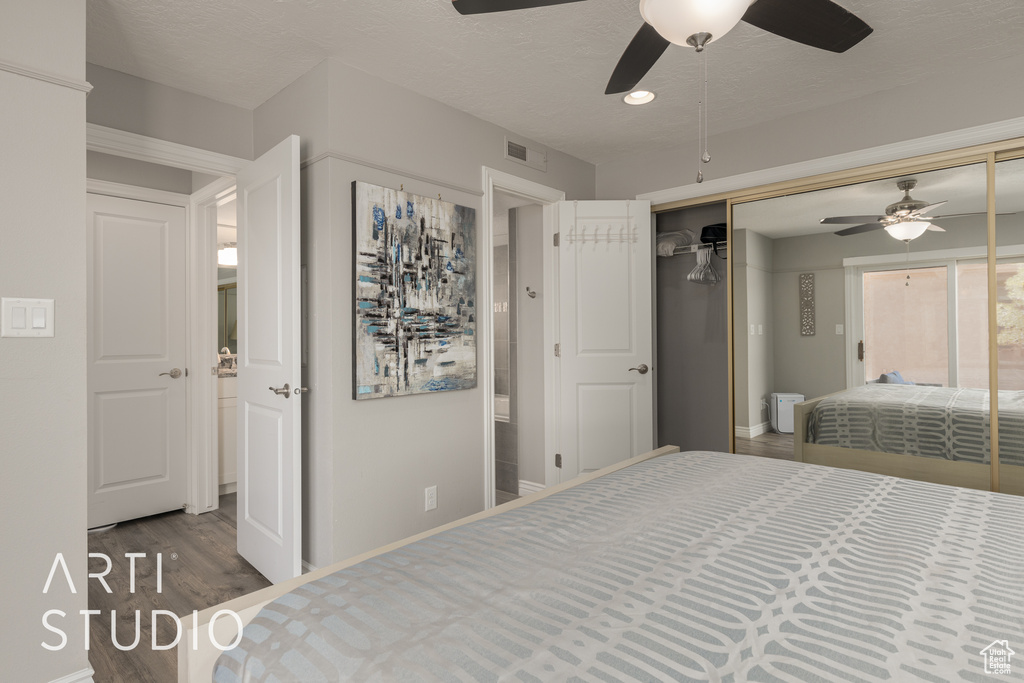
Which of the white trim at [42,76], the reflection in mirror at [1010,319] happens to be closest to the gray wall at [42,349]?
the white trim at [42,76]

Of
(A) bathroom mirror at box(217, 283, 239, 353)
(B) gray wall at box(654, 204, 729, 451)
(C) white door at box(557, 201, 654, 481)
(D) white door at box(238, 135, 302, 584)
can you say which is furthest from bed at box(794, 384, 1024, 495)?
(A) bathroom mirror at box(217, 283, 239, 353)

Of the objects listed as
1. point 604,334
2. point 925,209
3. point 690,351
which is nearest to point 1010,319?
point 925,209

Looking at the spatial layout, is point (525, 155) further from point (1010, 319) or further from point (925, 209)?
point (1010, 319)

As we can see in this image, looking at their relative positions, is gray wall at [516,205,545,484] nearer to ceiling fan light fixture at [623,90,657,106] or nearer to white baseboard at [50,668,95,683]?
ceiling fan light fixture at [623,90,657,106]

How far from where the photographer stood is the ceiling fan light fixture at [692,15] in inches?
52.3

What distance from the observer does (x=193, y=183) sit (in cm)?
367

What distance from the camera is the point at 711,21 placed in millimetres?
1363

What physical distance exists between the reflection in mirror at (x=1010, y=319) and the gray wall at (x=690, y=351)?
1.39 meters

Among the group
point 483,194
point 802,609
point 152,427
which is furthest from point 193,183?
point 802,609

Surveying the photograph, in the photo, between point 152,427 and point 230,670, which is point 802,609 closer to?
point 230,670

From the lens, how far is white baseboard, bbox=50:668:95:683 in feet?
5.63

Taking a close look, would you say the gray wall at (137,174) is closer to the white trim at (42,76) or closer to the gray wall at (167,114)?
the gray wall at (167,114)

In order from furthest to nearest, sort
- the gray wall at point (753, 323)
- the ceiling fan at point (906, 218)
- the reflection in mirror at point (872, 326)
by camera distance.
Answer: the gray wall at point (753, 323)
the ceiling fan at point (906, 218)
the reflection in mirror at point (872, 326)

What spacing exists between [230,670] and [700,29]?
5.71ft
